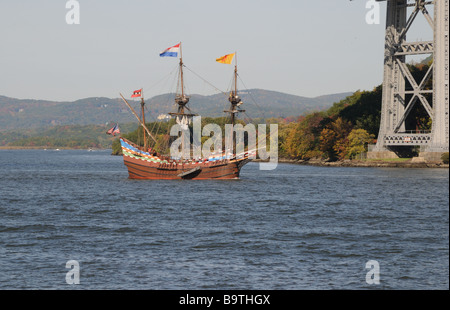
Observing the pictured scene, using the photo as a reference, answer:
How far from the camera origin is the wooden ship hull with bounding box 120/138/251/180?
3890 inches

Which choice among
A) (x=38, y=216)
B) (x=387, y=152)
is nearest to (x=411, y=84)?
(x=387, y=152)

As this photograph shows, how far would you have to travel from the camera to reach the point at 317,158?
18675 centimetres

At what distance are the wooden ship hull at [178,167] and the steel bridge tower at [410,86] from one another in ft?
147

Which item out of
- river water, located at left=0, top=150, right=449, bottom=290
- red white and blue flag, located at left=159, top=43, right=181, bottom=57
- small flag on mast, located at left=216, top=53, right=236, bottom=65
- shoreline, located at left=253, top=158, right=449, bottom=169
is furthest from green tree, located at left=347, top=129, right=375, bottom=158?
river water, located at left=0, top=150, right=449, bottom=290

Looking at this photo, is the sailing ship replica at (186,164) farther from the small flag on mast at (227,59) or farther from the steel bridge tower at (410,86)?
the steel bridge tower at (410,86)

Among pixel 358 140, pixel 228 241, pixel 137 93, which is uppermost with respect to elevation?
pixel 137 93

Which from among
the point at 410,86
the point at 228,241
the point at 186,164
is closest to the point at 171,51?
the point at 186,164

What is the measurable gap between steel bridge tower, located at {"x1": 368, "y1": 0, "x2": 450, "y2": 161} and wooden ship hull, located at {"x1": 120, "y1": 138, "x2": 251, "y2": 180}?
4481cm

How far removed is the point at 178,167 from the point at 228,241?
60984mm

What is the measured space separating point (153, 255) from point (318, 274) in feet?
30.1

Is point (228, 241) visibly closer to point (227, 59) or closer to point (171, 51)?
point (227, 59)

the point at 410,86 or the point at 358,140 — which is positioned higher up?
the point at 410,86

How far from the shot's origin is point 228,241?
3966 cm

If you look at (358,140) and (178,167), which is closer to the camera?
(178,167)
